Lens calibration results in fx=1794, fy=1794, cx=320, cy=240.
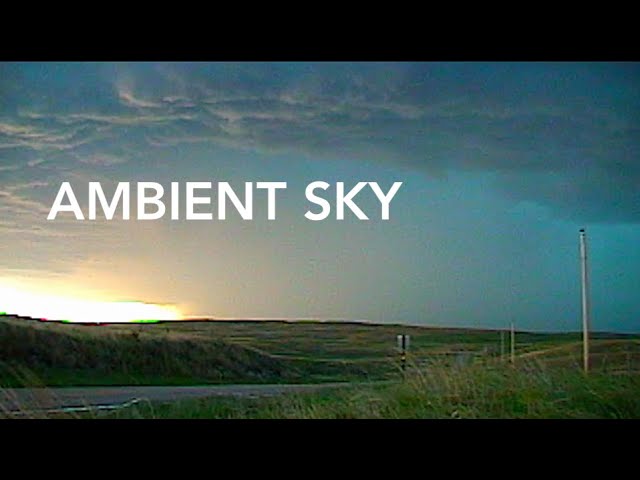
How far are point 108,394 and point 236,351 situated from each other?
81 cm

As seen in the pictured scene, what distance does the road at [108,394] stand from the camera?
10.4m

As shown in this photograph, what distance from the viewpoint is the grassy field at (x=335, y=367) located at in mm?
10461

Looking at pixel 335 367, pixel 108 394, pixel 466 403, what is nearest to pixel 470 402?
pixel 466 403

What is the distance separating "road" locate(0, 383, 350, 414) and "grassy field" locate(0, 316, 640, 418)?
0.05m

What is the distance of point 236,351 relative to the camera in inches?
424

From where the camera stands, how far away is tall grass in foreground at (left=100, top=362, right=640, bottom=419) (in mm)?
10438

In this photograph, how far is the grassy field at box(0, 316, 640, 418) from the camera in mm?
10461

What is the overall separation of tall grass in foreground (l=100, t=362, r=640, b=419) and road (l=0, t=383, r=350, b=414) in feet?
0.27

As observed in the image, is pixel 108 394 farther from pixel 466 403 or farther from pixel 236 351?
pixel 466 403

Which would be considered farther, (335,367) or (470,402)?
→ (335,367)
